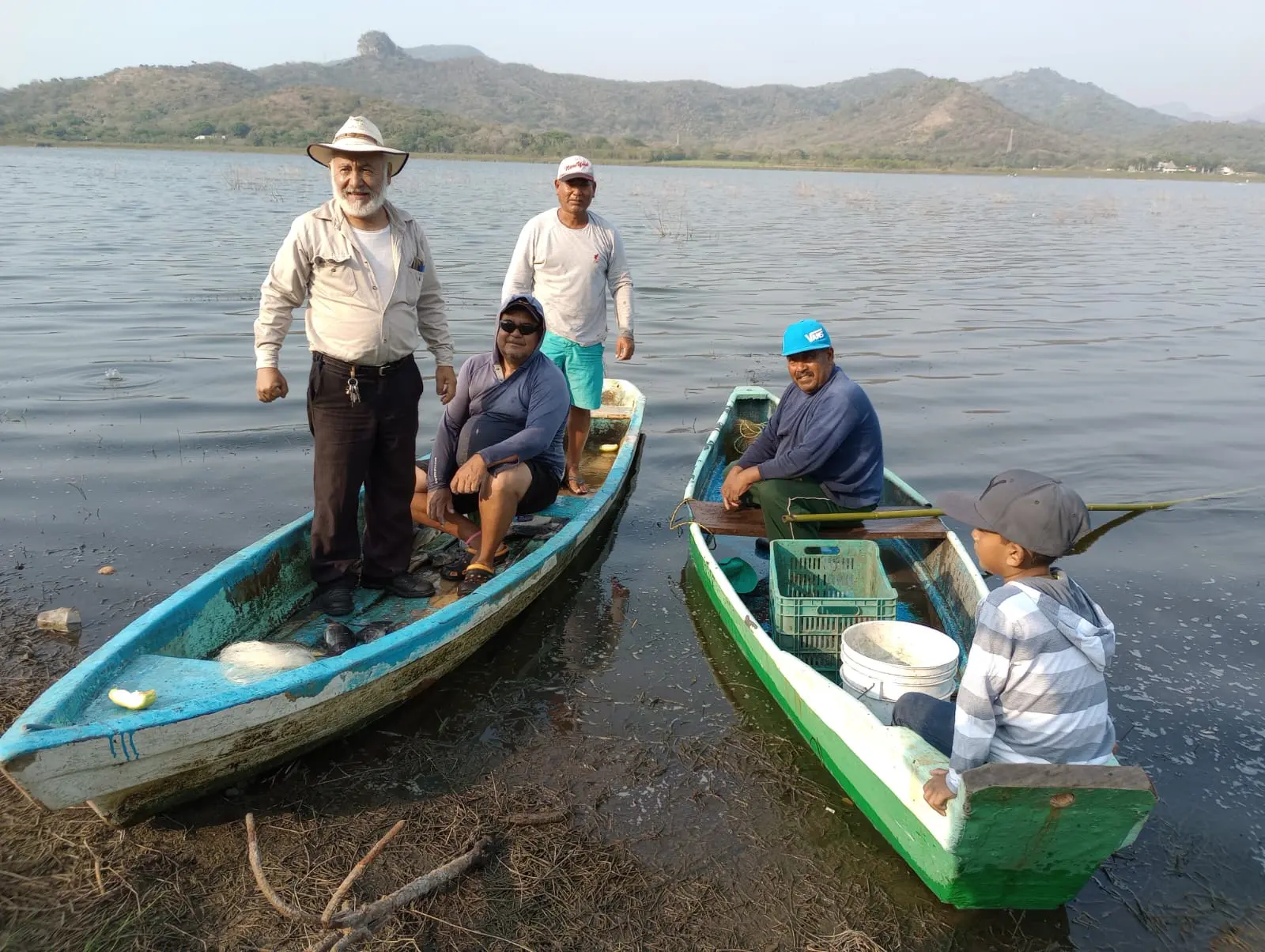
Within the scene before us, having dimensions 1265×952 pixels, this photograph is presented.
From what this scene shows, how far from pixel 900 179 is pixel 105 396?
7256 cm

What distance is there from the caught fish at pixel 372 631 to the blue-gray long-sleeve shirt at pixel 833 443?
2.55 meters

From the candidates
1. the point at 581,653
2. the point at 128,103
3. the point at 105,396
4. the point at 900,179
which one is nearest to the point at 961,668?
the point at 581,653

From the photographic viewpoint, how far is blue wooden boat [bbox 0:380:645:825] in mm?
3494

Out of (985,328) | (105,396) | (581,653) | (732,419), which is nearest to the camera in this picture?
(581,653)

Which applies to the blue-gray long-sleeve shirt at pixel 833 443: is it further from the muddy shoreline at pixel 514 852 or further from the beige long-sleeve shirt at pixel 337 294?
the beige long-sleeve shirt at pixel 337 294

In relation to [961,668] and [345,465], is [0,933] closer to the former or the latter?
[345,465]

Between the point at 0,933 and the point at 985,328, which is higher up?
the point at 985,328

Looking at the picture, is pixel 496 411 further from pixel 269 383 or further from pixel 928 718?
pixel 928 718

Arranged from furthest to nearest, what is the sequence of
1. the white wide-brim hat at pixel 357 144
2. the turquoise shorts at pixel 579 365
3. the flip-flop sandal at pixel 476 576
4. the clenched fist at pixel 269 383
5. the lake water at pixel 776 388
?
the turquoise shorts at pixel 579 365 < the flip-flop sandal at pixel 476 576 < the lake water at pixel 776 388 < the clenched fist at pixel 269 383 < the white wide-brim hat at pixel 357 144

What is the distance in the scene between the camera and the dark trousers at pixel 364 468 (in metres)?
5.08

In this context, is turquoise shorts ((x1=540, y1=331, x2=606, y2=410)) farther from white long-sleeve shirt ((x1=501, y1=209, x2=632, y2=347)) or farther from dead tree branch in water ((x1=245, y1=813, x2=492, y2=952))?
dead tree branch in water ((x1=245, y1=813, x2=492, y2=952))

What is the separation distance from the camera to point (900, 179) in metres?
73.8

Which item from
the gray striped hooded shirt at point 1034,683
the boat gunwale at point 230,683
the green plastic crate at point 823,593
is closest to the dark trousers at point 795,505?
the green plastic crate at point 823,593

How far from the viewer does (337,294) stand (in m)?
4.93
